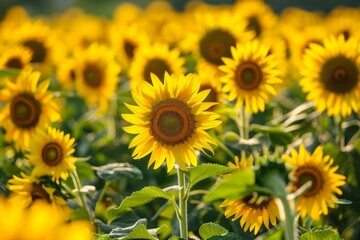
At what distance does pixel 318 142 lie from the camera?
377 centimetres

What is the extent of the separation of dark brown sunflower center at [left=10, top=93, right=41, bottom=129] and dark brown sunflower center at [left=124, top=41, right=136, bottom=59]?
2.15m

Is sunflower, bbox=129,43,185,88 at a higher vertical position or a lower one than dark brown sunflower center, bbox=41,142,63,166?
higher

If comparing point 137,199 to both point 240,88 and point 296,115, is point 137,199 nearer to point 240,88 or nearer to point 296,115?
point 240,88

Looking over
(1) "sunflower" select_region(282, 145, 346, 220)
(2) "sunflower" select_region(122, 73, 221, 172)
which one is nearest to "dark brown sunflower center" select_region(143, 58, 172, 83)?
(2) "sunflower" select_region(122, 73, 221, 172)

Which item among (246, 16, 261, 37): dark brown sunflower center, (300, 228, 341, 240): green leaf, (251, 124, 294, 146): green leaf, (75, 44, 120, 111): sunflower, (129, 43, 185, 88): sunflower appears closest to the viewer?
(300, 228, 341, 240): green leaf

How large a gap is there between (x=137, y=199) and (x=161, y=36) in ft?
14.5

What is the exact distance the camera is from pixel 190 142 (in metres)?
2.79

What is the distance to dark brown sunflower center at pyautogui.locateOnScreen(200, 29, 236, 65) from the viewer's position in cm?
449

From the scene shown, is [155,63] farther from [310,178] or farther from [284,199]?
[284,199]

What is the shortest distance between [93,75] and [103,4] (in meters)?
17.1

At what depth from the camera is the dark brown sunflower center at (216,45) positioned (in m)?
4.49

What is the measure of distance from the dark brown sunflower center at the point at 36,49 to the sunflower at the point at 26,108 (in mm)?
1921

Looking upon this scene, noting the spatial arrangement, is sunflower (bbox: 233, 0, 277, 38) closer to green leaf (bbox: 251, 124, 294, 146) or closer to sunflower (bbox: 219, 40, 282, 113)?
sunflower (bbox: 219, 40, 282, 113)

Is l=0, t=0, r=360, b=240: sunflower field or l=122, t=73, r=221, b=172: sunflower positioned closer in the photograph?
l=0, t=0, r=360, b=240: sunflower field
